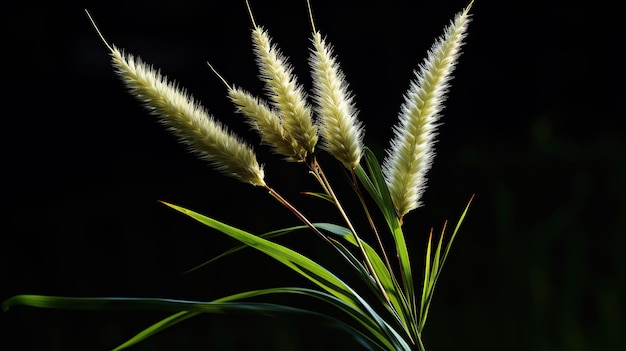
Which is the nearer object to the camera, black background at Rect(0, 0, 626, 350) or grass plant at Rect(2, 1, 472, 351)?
grass plant at Rect(2, 1, 472, 351)

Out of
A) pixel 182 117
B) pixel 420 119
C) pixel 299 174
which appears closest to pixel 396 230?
pixel 420 119

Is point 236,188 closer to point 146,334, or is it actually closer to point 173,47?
point 173,47

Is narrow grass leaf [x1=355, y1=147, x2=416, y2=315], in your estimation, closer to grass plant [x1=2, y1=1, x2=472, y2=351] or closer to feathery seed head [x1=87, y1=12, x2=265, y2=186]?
grass plant [x1=2, y1=1, x2=472, y2=351]

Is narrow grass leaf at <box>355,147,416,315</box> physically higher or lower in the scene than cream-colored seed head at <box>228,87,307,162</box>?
lower

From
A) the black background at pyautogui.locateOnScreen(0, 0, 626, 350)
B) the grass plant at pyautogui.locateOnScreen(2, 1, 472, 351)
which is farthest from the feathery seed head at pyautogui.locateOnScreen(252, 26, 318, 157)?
the black background at pyautogui.locateOnScreen(0, 0, 626, 350)

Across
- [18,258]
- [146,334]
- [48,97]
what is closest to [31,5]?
[48,97]

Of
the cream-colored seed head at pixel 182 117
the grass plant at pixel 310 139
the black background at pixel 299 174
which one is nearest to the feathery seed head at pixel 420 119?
the grass plant at pixel 310 139
